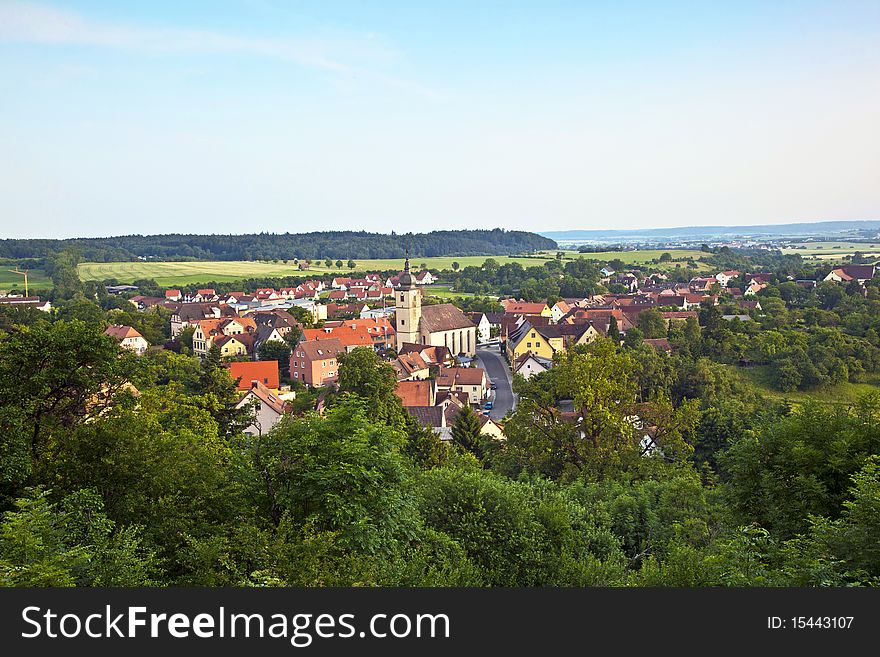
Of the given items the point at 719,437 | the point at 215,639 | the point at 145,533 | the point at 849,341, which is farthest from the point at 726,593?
the point at 849,341

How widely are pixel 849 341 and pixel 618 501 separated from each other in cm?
5021

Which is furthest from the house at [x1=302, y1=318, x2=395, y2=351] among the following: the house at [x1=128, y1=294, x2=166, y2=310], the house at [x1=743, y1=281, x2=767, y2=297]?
the house at [x1=743, y1=281, x2=767, y2=297]

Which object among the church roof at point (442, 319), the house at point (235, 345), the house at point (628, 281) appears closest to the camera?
the house at point (235, 345)

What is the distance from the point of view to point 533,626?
19.6 ft

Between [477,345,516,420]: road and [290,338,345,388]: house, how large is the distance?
1355cm


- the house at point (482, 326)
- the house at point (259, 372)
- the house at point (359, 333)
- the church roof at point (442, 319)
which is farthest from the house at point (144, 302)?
the house at point (259, 372)

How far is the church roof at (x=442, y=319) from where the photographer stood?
7025 cm

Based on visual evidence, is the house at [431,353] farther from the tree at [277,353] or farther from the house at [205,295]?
the house at [205,295]

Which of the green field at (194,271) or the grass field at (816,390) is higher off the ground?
the green field at (194,271)

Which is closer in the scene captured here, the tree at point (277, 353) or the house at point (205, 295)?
the tree at point (277, 353)

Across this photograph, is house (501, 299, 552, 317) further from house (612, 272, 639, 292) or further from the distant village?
house (612, 272, 639, 292)

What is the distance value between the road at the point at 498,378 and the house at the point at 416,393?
4.32 m

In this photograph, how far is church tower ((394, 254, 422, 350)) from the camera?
66938mm

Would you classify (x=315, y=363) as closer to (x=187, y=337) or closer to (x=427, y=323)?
(x=427, y=323)
